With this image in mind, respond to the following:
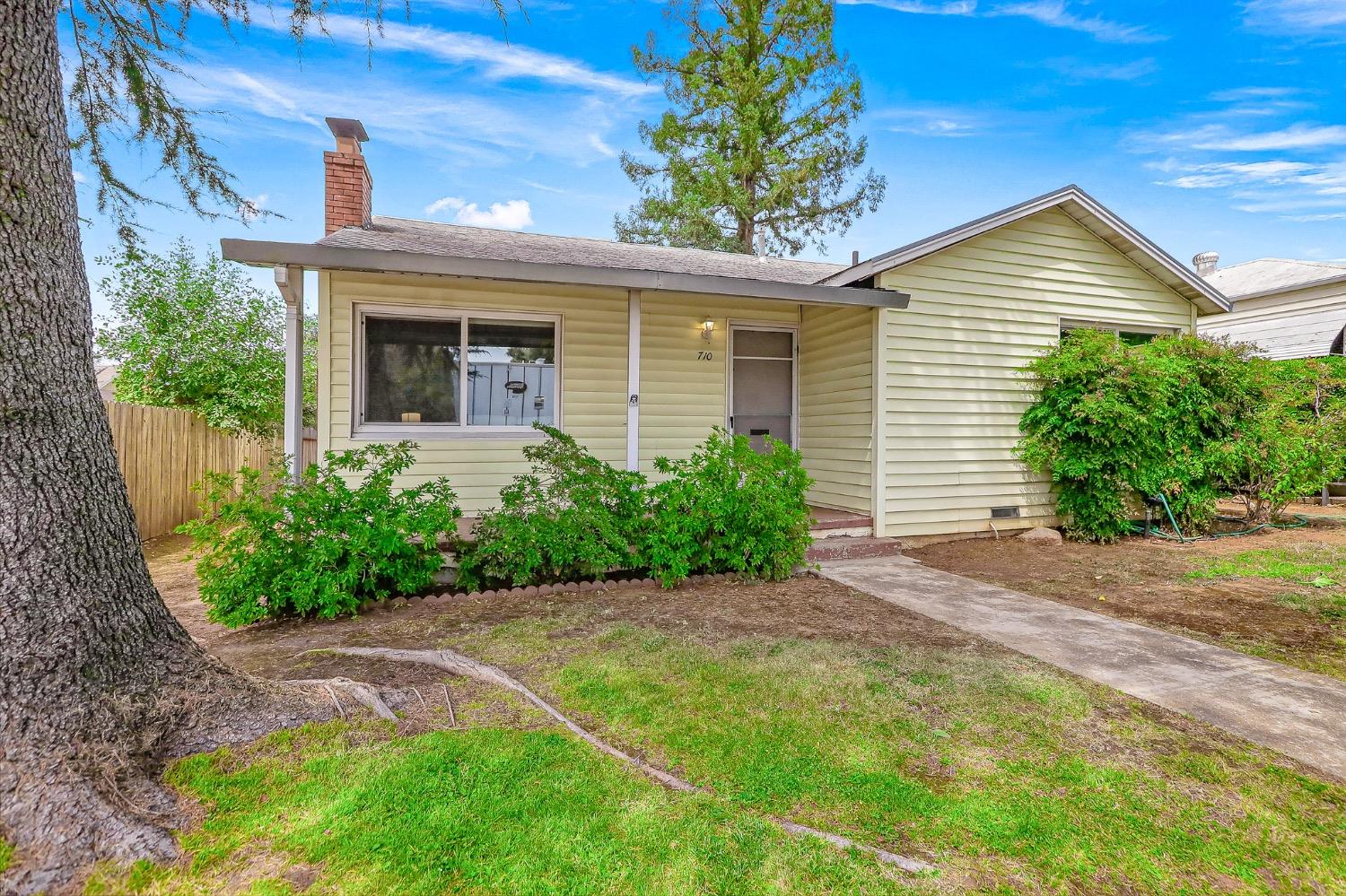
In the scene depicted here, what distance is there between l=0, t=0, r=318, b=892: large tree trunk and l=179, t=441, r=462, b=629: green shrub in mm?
1905

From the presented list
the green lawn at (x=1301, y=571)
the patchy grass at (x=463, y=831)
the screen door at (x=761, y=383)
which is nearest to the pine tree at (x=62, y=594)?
the patchy grass at (x=463, y=831)

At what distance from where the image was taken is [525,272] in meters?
5.65

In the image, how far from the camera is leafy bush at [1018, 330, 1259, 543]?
7.06 m

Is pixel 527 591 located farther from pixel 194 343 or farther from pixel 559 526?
pixel 194 343

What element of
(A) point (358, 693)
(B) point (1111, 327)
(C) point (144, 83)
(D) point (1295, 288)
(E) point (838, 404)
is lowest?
(A) point (358, 693)

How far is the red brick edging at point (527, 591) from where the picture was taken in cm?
478

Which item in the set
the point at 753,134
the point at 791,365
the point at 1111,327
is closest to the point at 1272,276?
the point at 1111,327

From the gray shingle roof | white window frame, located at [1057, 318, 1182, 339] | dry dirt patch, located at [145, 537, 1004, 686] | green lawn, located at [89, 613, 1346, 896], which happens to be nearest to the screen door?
the gray shingle roof

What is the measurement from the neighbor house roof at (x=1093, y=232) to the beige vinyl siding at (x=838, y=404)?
565mm

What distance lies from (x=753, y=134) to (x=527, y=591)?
16.0 meters

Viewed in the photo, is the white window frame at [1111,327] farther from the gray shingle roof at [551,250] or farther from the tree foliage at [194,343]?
the tree foliage at [194,343]

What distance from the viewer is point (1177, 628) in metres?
4.24

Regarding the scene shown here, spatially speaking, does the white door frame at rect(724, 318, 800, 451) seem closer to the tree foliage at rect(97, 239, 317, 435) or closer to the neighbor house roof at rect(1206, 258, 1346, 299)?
the tree foliage at rect(97, 239, 317, 435)

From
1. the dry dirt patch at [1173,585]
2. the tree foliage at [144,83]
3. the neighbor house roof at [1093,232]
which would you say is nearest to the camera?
the tree foliage at [144,83]
